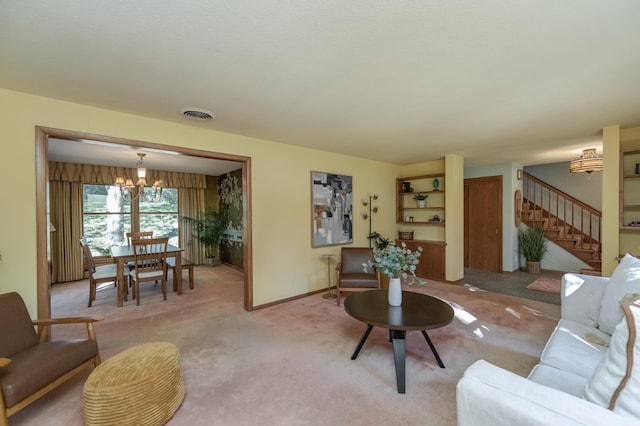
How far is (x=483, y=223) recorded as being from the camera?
6.10 meters

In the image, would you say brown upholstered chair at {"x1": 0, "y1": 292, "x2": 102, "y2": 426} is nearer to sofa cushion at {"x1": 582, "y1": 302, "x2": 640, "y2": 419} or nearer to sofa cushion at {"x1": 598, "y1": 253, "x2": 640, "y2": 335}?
sofa cushion at {"x1": 582, "y1": 302, "x2": 640, "y2": 419}

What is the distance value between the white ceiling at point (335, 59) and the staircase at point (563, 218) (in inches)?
135

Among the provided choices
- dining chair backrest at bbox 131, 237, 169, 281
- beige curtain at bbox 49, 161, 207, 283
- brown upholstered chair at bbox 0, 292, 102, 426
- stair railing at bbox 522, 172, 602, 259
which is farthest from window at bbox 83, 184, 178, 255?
stair railing at bbox 522, 172, 602, 259

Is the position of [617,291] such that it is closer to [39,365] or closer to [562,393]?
[562,393]

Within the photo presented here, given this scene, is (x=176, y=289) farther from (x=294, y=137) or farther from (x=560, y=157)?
(x=560, y=157)

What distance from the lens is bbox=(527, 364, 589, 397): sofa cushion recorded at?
1.34 meters

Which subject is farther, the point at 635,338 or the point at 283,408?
the point at 283,408

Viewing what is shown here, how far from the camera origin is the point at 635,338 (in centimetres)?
94

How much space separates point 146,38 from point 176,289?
163 inches

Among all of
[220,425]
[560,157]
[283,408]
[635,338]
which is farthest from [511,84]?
[560,157]

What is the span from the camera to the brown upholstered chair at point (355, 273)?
3736mm

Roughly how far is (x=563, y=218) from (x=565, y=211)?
0.17 m

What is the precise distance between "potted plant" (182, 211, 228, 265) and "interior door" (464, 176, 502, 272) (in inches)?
236

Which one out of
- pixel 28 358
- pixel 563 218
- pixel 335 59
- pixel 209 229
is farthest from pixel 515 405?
pixel 563 218
